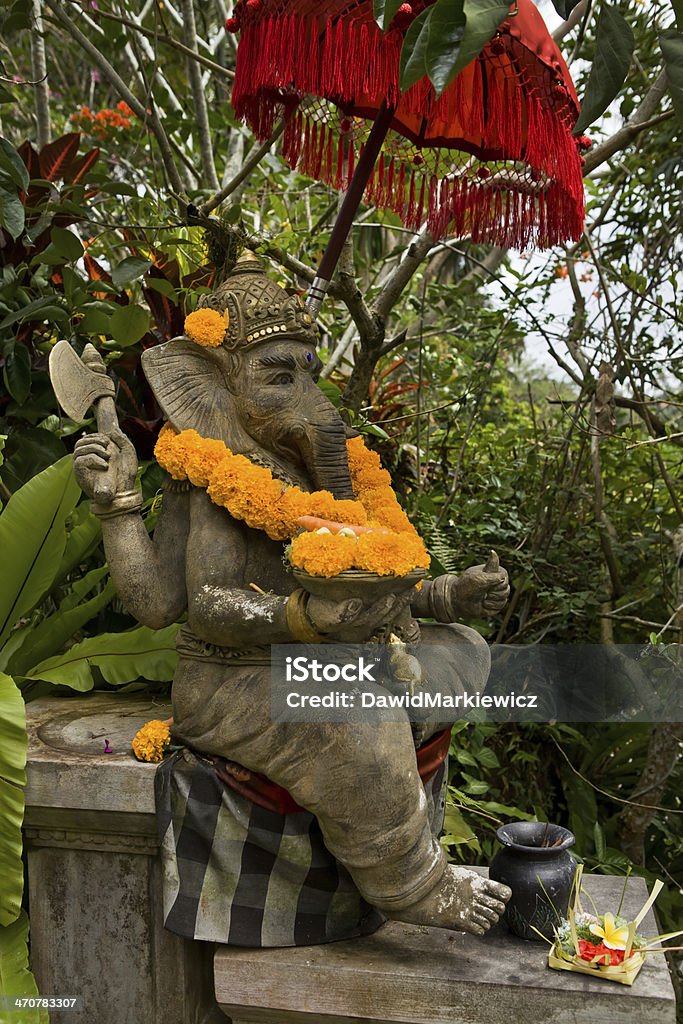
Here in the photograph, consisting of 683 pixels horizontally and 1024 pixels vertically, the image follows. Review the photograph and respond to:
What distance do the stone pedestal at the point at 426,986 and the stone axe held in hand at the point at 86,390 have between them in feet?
3.32

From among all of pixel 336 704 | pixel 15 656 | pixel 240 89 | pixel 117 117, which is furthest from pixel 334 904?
pixel 117 117

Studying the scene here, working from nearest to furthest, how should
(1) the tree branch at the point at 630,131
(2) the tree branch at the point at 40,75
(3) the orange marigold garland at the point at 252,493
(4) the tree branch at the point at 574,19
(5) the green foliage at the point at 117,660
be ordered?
(3) the orange marigold garland at the point at 252,493 < (5) the green foliage at the point at 117,660 < (4) the tree branch at the point at 574,19 < (1) the tree branch at the point at 630,131 < (2) the tree branch at the point at 40,75

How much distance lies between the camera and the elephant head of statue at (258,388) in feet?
6.51

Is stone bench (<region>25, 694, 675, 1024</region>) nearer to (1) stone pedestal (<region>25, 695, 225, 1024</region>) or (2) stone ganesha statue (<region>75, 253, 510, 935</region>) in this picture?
(1) stone pedestal (<region>25, 695, 225, 1024</region>)

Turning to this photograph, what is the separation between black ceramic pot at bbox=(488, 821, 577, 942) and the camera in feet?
6.40

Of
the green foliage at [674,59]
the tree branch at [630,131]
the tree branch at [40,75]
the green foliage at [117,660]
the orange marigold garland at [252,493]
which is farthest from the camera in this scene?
the tree branch at [40,75]

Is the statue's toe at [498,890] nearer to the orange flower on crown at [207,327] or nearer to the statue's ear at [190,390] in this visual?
the statue's ear at [190,390]

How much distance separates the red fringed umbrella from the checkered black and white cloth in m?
1.31

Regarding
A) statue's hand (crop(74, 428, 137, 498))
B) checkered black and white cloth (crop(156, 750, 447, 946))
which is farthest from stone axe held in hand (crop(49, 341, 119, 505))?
checkered black and white cloth (crop(156, 750, 447, 946))

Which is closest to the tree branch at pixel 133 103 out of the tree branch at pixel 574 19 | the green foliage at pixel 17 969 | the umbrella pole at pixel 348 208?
the umbrella pole at pixel 348 208

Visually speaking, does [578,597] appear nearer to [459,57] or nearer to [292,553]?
[292,553]

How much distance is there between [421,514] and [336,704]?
165 cm

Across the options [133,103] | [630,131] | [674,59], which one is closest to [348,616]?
[674,59]

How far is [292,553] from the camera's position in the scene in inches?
66.0
